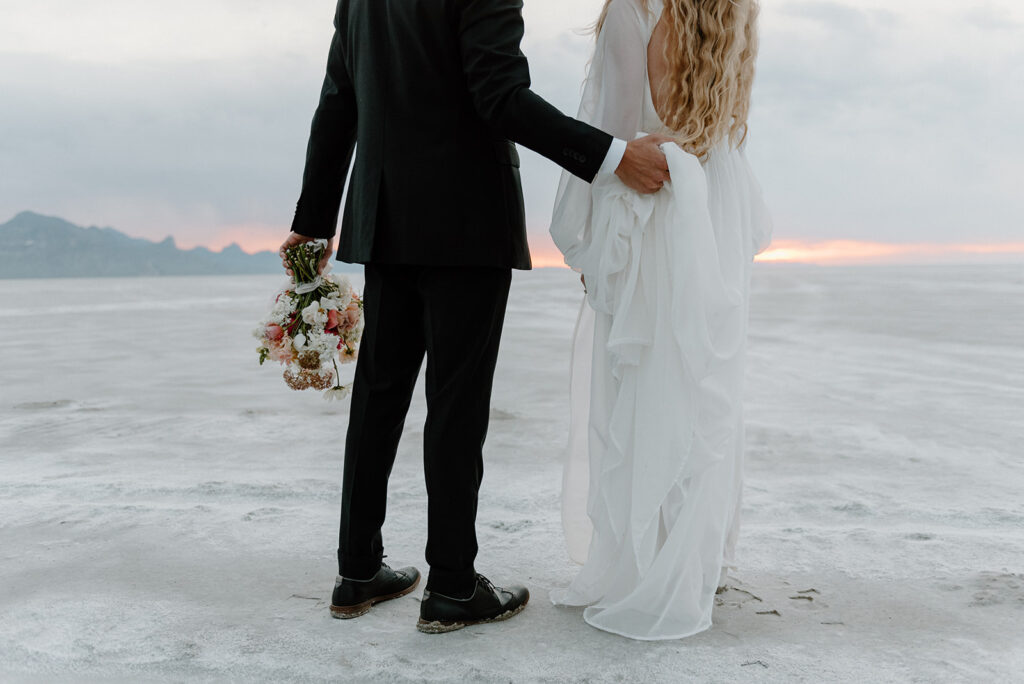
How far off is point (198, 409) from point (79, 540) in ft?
8.97

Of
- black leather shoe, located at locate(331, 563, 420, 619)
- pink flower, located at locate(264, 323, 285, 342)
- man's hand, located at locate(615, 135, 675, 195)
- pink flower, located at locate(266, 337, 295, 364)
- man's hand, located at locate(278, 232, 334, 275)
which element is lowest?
black leather shoe, located at locate(331, 563, 420, 619)

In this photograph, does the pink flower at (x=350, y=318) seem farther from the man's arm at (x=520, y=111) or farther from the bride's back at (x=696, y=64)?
the bride's back at (x=696, y=64)

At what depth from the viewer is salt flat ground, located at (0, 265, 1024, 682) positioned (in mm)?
2215

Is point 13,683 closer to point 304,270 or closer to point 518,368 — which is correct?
point 304,270

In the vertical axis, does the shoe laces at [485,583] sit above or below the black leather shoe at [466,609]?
above

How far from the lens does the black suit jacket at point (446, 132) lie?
7.00 ft

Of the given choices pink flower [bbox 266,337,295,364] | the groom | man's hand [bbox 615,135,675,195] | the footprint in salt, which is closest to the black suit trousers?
the groom

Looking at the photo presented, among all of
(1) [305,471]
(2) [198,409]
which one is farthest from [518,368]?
(1) [305,471]

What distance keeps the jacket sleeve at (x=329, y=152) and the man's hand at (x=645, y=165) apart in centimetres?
85

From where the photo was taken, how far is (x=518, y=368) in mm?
7688

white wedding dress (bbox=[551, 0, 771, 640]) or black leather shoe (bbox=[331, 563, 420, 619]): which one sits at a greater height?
white wedding dress (bbox=[551, 0, 771, 640])

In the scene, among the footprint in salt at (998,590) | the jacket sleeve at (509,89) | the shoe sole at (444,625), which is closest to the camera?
the jacket sleeve at (509,89)

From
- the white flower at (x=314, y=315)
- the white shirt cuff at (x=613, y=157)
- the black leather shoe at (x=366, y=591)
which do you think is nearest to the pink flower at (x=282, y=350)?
the white flower at (x=314, y=315)

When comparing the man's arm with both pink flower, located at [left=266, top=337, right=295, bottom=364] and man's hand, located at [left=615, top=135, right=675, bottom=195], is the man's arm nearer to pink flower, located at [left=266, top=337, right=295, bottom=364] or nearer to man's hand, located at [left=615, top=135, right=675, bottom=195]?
man's hand, located at [left=615, top=135, right=675, bottom=195]
